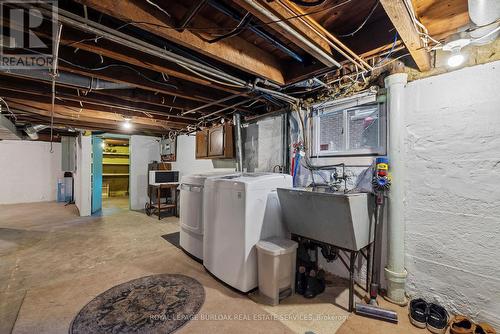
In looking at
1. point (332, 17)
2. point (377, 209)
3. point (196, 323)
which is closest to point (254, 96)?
point (332, 17)

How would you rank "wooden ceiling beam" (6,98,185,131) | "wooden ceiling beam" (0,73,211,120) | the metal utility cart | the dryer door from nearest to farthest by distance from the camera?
"wooden ceiling beam" (0,73,211,120), the dryer door, "wooden ceiling beam" (6,98,185,131), the metal utility cart

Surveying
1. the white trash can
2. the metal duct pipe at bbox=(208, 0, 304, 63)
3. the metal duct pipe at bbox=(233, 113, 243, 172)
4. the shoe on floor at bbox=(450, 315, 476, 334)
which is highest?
the metal duct pipe at bbox=(208, 0, 304, 63)

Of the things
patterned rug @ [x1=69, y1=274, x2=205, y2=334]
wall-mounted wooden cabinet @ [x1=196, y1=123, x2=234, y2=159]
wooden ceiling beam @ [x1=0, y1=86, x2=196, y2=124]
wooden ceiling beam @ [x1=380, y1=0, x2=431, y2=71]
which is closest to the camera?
wooden ceiling beam @ [x1=380, y1=0, x2=431, y2=71]

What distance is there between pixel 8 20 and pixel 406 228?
358 cm

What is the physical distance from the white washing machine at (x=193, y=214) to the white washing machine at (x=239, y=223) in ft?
1.36

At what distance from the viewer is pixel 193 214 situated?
3.03m

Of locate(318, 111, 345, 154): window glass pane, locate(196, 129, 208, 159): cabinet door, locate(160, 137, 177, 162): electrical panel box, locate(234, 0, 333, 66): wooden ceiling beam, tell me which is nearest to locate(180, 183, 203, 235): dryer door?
locate(196, 129, 208, 159): cabinet door

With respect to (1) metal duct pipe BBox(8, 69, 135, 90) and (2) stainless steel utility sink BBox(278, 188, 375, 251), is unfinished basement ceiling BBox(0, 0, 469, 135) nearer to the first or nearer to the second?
(1) metal duct pipe BBox(8, 69, 135, 90)

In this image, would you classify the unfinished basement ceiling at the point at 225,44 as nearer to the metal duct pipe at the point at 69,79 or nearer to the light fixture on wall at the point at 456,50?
the metal duct pipe at the point at 69,79

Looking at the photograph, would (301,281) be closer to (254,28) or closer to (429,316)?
(429,316)

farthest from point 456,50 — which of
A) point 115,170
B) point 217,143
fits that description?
point 115,170

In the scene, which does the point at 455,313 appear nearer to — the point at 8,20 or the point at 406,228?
the point at 406,228

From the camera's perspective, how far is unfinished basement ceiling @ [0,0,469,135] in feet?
4.69

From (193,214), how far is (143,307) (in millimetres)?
1235
